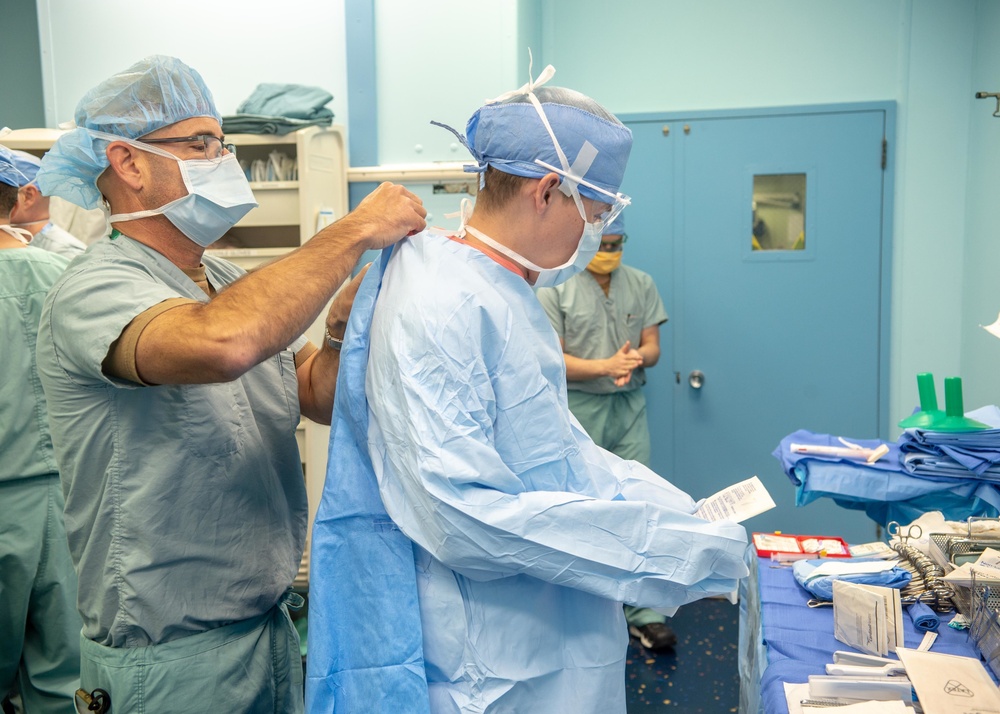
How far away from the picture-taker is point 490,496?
1.09 m

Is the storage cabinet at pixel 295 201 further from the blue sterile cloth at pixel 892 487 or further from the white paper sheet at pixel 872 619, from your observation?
the white paper sheet at pixel 872 619

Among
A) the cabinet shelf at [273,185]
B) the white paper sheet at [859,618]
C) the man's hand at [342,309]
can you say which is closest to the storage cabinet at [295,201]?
the cabinet shelf at [273,185]

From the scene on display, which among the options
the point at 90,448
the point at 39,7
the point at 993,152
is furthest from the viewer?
the point at 39,7

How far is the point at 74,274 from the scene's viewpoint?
1.31 meters

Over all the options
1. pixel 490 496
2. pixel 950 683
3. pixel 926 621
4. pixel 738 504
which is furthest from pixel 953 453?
pixel 490 496

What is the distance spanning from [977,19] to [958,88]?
28cm

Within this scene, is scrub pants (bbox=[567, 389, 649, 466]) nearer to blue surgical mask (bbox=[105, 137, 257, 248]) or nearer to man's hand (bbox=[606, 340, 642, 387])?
man's hand (bbox=[606, 340, 642, 387])

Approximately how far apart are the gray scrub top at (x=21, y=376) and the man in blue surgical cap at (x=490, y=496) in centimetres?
137

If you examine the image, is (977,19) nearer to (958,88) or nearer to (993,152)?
(958,88)

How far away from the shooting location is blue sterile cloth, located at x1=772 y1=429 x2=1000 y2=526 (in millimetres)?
2131

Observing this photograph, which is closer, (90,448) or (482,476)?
(482,476)

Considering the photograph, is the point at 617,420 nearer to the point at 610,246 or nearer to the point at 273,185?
the point at 610,246

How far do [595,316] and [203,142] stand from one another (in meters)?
2.16

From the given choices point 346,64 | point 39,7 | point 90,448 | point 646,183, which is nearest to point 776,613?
point 90,448
